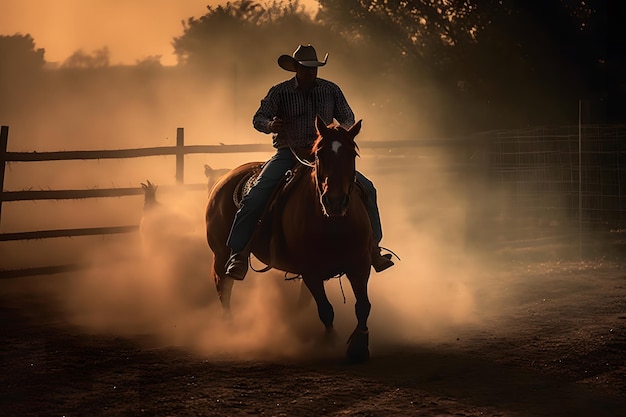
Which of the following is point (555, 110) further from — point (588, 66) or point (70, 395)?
point (70, 395)

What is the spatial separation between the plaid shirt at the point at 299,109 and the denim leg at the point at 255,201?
23cm

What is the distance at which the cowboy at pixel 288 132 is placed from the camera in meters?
7.94

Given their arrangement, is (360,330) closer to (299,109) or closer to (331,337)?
(331,337)

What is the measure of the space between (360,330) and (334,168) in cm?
143

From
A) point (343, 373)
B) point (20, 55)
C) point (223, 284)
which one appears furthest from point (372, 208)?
point (20, 55)

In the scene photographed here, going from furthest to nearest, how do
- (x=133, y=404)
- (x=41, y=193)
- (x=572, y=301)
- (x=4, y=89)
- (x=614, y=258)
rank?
(x=4, y=89) < (x=614, y=258) < (x=41, y=193) < (x=572, y=301) < (x=133, y=404)

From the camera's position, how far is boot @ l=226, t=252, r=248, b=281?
792 centimetres

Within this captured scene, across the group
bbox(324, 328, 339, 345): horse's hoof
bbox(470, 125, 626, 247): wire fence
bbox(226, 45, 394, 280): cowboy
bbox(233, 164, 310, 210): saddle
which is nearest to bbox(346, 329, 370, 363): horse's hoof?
bbox(324, 328, 339, 345): horse's hoof

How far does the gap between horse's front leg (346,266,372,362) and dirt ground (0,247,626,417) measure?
0.12 m

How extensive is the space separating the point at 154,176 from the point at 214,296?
85.0 feet

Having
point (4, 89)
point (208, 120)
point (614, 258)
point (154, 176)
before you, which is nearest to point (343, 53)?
point (154, 176)

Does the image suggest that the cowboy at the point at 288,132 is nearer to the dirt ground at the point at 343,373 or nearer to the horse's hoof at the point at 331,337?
the horse's hoof at the point at 331,337

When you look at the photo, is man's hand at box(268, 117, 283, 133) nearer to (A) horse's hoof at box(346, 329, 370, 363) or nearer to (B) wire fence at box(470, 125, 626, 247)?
(A) horse's hoof at box(346, 329, 370, 363)

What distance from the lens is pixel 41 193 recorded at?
12.5m
